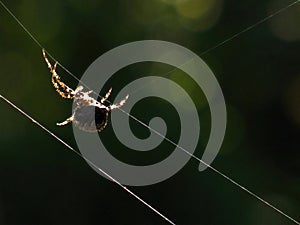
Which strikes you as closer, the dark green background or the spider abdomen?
the spider abdomen

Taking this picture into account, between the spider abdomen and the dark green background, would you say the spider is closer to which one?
the spider abdomen

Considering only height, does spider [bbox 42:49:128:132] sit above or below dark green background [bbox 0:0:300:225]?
below

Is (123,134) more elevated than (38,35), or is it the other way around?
(38,35)

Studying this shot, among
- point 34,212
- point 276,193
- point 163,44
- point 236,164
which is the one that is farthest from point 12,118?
point 276,193

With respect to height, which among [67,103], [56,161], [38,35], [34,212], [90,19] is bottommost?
[34,212]

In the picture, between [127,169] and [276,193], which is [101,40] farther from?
[276,193]

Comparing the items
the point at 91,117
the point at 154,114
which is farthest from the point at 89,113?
the point at 154,114

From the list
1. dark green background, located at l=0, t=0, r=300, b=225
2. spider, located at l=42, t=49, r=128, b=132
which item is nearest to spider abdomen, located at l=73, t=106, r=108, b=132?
spider, located at l=42, t=49, r=128, b=132
